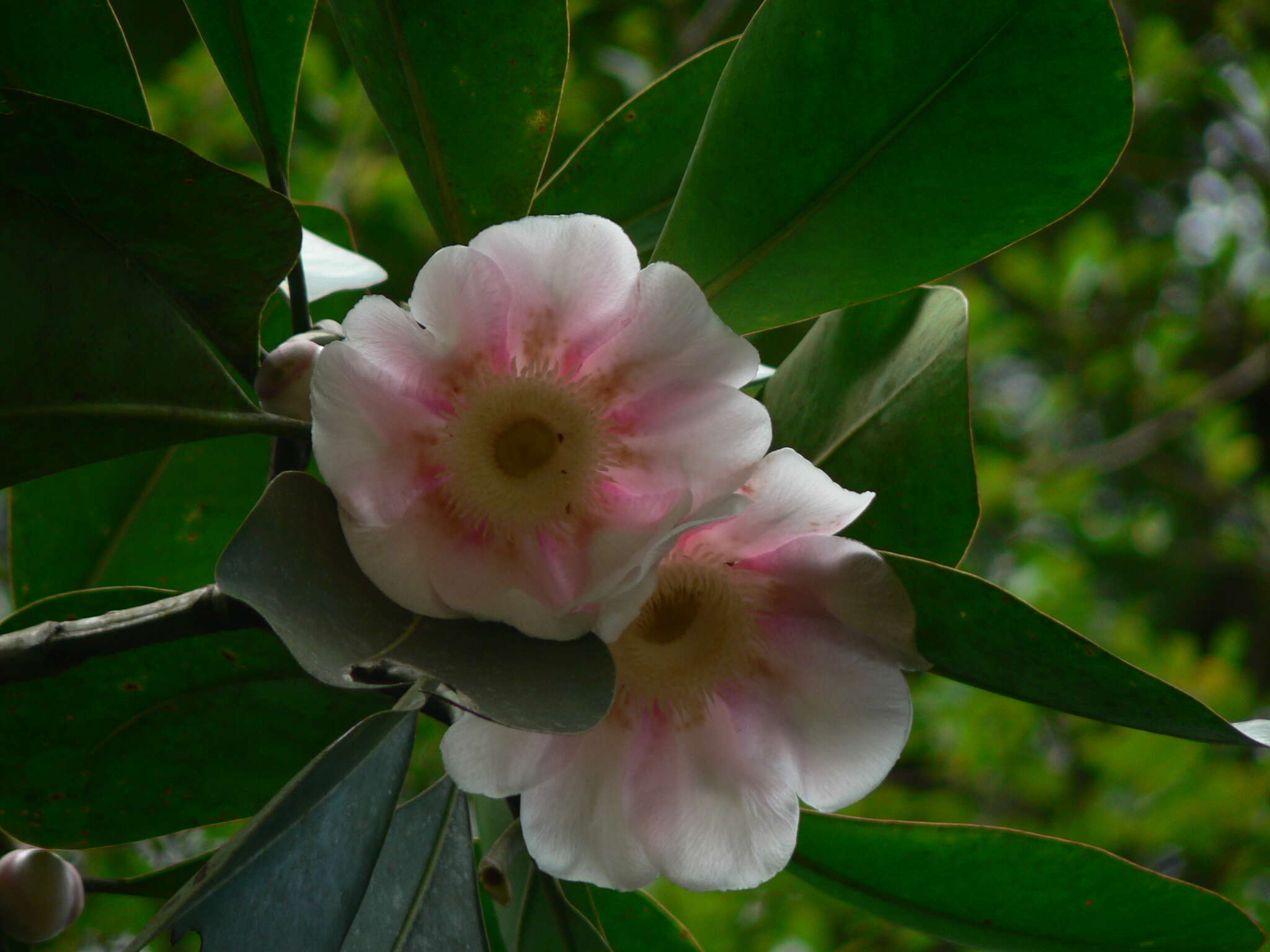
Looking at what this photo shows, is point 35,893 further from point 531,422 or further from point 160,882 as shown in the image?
point 531,422

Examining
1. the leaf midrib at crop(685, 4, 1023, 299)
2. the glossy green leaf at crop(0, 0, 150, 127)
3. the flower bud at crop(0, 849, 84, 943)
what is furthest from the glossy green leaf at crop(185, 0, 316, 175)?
the flower bud at crop(0, 849, 84, 943)

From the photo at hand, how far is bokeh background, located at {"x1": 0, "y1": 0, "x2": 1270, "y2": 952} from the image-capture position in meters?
2.32

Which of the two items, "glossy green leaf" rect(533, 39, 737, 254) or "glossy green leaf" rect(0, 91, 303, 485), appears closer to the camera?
"glossy green leaf" rect(0, 91, 303, 485)

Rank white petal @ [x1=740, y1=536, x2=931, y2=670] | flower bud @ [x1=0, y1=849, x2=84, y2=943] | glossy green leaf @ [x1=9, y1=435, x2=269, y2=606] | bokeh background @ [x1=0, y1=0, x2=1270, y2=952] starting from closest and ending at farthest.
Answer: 1. white petal @ [x1=740, y1=536, x2=931, y2=670]
2. flower bud @ [x1=0, y1=849, x2=84, y2=943]
3. glossy green leaf @ [x1=9, y1=435, x2=269, y2=606]
4. bokeh background @ [x1=0, y1=0, x2=1270, y2=952]

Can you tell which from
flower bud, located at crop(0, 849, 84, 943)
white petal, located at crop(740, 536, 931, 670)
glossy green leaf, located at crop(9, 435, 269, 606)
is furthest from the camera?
glossy green leaf, located at crop(9, 435, 269, 606)

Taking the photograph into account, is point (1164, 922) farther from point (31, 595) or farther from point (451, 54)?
point (31, 595)

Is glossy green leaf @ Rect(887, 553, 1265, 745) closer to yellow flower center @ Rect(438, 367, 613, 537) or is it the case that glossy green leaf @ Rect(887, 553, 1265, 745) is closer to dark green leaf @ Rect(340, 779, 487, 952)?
yellow flower center @ Rect(438, 367, 613, 537)

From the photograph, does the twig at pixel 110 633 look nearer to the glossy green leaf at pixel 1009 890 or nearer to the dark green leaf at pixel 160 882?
the dark green leaf at pixel 160 882

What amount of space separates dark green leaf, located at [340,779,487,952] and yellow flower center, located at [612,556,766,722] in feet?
0.46

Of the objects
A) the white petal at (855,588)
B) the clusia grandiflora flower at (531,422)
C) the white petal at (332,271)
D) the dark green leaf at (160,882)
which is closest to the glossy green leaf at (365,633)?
the clusia grandiflora flower at (531,422)

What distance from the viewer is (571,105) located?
8.52ft

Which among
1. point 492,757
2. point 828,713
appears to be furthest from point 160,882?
point 828,713

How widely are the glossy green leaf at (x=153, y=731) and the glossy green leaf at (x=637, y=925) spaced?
0.25m

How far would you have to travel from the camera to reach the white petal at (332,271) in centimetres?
85
